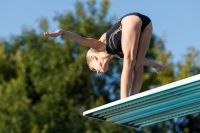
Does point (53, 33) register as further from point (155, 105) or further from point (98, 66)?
point (155, 105)

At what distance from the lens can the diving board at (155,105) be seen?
19.0 feet

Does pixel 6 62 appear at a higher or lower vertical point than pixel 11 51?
lower

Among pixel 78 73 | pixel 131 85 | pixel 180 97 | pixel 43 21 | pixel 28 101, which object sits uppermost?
pixel 43 21

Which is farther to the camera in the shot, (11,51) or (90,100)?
(11,51)

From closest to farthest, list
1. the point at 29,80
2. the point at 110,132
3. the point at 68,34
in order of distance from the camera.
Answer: the point at 68,34, the point at 110,132, the point at 29,80

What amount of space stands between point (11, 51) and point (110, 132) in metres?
8.28

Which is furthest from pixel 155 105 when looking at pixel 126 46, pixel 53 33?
pixel 53 33

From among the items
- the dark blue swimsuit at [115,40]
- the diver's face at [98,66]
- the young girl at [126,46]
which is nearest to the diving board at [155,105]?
the young girl at [126,46]

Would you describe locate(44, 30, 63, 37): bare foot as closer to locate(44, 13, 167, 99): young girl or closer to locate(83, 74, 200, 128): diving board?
locate(44, 13, 167, 99): young girl

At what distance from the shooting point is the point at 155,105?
643cm

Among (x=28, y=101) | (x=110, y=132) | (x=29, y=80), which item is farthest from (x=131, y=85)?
(x=29, y=80)

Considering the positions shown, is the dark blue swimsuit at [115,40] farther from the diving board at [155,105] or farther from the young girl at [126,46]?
the diving board at [155,105]

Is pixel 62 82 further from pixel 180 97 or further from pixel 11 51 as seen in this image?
pixel 180 97

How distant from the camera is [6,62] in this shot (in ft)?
77.0
